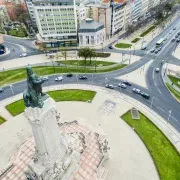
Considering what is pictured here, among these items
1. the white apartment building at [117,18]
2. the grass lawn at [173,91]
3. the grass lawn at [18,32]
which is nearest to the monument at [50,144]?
the grass lawn at [173,91]

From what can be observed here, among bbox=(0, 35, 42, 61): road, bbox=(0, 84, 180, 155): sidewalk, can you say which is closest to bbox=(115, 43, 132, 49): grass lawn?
bbox=(0, 35, 42, 61): road

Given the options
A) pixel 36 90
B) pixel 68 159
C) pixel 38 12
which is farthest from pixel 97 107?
pixel 38 12

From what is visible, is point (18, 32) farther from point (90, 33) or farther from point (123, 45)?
point (123, 45)

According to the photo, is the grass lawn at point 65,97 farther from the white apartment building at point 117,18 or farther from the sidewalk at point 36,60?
the white apartment building at point 117,18

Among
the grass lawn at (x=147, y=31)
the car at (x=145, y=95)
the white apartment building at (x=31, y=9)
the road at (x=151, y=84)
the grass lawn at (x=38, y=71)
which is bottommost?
the grass lawn at (x=147, y=31)

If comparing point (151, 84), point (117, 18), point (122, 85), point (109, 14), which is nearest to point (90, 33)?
point (109, 14)

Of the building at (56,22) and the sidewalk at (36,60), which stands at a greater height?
the building at (56,22)
